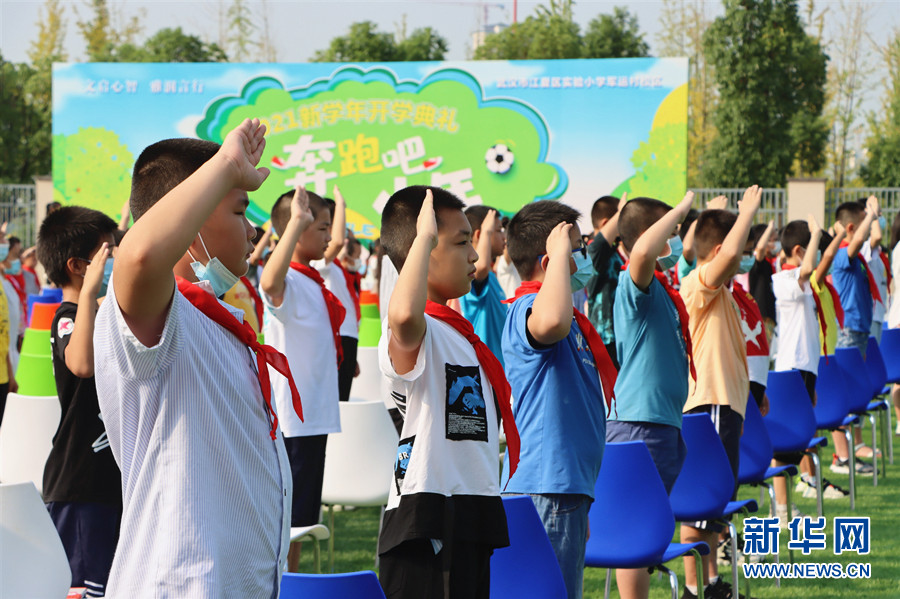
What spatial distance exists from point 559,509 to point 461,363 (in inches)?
31.2

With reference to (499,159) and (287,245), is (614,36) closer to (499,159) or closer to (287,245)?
(499,159)

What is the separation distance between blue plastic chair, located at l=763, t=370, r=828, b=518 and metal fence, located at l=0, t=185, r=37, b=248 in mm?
18028

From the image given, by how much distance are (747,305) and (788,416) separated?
0.77 metres

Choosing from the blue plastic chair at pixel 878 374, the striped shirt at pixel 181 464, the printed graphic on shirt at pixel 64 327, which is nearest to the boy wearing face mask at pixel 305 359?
the printed graphic on shirt at pixel 64 327

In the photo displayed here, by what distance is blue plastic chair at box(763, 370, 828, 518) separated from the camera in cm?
573

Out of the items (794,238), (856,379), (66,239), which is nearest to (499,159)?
(794,238)

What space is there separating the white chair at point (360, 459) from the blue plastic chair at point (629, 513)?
144 cm

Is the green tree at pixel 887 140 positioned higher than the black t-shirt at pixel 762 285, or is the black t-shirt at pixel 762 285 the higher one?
the green tree at pixel 887 140

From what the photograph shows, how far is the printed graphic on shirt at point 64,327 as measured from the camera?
10.9ft

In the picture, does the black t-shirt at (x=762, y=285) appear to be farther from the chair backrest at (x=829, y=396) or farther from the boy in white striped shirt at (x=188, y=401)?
the boy in white striped shirt at (x=188, y=401)

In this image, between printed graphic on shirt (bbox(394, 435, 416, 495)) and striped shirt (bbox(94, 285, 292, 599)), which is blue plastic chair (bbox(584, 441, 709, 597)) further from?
striped shirt (bbox(94, 285, 292, 599))

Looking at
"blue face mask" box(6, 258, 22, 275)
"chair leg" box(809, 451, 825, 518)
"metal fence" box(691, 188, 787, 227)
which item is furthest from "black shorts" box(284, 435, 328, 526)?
"metal fence" box(691, 188, 787, 227)

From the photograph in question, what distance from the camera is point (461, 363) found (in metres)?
2.72

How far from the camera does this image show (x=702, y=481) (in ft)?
14.3
